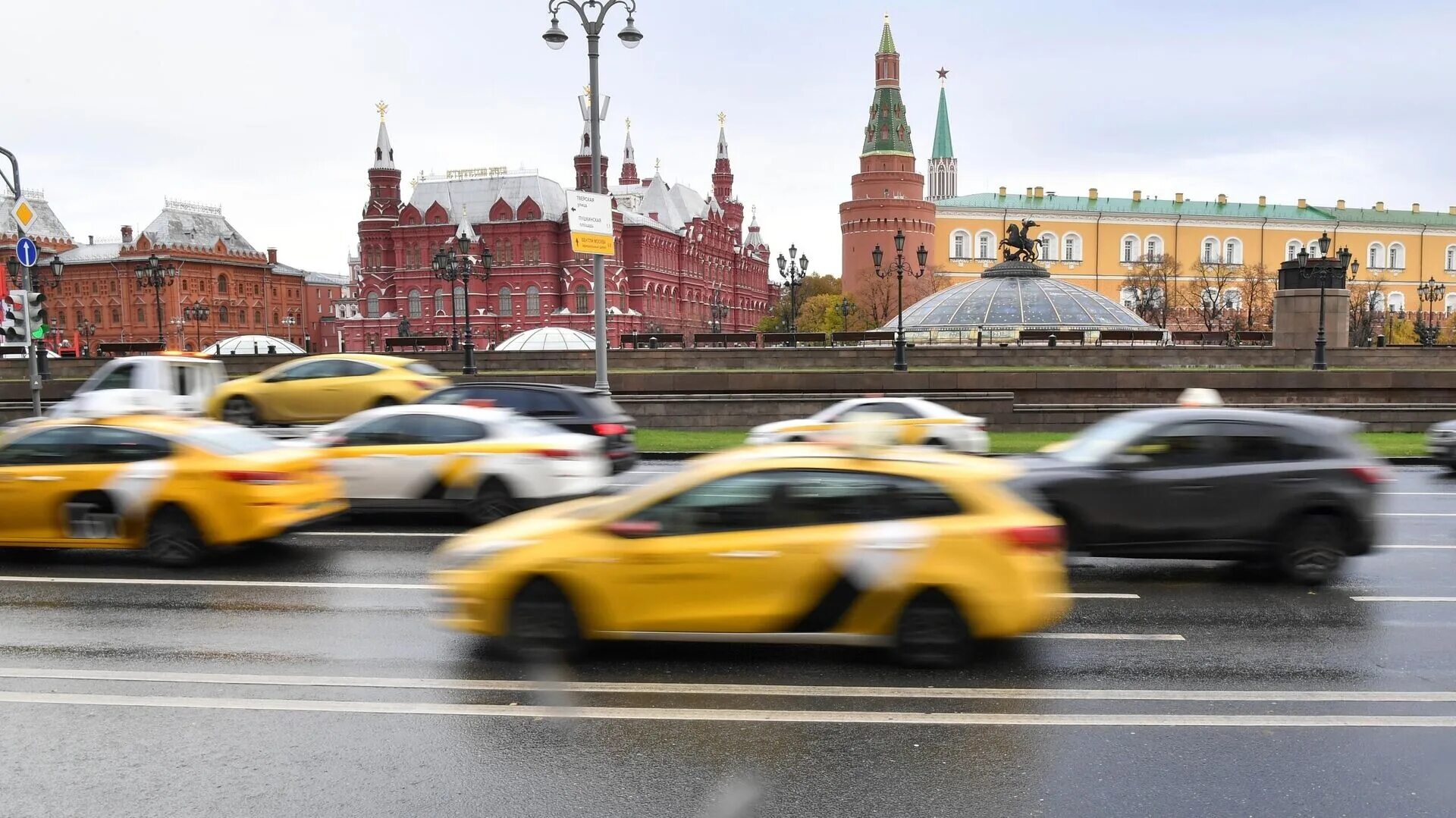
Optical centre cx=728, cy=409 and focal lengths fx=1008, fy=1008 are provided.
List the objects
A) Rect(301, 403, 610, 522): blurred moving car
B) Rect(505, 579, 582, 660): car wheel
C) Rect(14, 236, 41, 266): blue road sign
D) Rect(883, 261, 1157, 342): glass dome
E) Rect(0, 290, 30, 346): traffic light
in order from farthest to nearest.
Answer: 1. Rect(883, 261, 1157, 342): glass dome
2. Rect(0, 290, 30, 346): traffic light
3. Rect(14, 236, 41, 266): blue road sign
4. Rect(301, 403, 610, 522): blurred moving car
5. Rect(505, 579, 582, 660): car wheel

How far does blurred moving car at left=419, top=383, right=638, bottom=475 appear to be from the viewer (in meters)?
14.0

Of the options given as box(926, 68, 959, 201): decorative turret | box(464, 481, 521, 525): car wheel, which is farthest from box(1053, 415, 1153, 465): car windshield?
box(926, 68, 959, 201): decorative turret

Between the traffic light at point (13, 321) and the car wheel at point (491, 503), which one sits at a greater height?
the traffic light at point (13, 321)

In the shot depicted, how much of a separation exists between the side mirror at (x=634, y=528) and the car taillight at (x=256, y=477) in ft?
15.2

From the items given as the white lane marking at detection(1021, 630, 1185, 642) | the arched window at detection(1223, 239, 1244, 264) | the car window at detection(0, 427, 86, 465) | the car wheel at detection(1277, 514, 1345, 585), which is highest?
the arched window at detection(1223, 239, 1244, 264)

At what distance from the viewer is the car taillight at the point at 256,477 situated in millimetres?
9492

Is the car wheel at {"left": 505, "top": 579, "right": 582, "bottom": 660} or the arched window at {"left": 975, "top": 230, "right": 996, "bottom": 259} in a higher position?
the arched window at {"left": 975, "top": 230, "right": 996, "bottom": 259}

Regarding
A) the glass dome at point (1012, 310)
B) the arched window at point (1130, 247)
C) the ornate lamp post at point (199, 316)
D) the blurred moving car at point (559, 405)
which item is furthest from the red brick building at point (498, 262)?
the blurred moving car at point (559, 405)

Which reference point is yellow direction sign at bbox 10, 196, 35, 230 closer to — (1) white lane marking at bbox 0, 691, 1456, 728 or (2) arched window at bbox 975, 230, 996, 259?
(1) white lane marking at bbox 0, 691, 1456, 728

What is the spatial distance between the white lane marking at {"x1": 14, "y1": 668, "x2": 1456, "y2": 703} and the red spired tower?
97.3 meters

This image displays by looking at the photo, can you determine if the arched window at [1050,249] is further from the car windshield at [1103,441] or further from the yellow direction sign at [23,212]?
the car windshield at [1103,441]

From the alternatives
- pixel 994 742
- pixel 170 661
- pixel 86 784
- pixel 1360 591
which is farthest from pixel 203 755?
pixel 1360 591

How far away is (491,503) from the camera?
455 inches

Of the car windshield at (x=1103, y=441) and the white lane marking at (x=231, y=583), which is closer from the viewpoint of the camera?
the white lane marking at (x=231, y=583)
